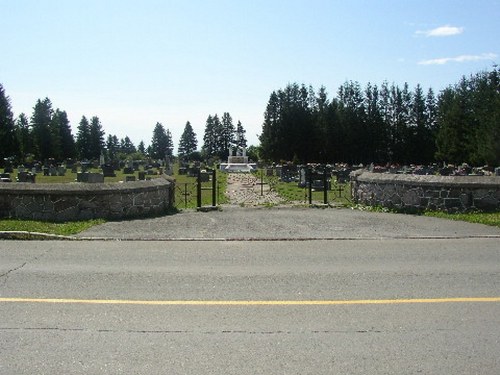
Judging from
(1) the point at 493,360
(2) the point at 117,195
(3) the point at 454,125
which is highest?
(3) the point at 454,125

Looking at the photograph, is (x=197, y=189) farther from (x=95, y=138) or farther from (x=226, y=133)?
(x=226, y=133)

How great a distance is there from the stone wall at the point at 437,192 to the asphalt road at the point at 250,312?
215 inches

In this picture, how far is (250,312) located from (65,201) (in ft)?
29.8

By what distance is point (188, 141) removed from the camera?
396 feet

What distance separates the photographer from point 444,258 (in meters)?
8.73

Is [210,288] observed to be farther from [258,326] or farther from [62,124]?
[62,124]

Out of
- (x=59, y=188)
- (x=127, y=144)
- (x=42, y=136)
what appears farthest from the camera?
(x=127, y=144)

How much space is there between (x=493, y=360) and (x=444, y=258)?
4537 mm

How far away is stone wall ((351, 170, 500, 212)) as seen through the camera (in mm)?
14367

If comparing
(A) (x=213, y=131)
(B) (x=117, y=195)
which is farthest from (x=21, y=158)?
(B) (x=117, y=195)

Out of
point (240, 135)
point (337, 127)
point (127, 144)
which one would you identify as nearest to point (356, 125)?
Answer: point (337, 127)

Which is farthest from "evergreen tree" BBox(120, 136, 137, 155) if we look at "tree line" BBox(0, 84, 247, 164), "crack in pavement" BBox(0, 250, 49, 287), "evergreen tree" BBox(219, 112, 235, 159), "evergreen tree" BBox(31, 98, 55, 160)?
"crack in pavement" BBox(0, 250, 49, 287)

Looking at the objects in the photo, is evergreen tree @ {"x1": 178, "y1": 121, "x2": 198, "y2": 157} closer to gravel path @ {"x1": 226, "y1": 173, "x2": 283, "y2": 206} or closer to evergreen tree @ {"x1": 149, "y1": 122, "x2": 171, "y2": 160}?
evergreen tree @ {"x1": 149, "y1": 122, "x2": 171, "y2": 160}

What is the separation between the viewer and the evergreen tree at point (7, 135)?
68.4 m
